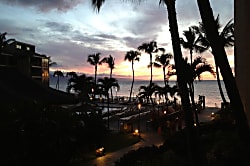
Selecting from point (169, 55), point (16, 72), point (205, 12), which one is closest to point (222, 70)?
point (205, 12)

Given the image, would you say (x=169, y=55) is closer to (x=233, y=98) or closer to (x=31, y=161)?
(x=31, y=161)

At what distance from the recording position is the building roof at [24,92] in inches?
525

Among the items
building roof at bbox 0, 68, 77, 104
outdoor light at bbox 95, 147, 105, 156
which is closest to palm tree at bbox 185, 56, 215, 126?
outdoor light at bbox 95, 147, 105, 156

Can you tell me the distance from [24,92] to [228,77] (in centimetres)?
1212

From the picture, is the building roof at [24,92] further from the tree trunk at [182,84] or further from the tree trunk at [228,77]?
the tree trunk at [228,77]

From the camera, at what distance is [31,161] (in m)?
10.9

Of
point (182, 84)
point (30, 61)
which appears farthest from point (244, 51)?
point (30, 61)

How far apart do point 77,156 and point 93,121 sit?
8.12 feet

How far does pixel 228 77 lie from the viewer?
487 cm

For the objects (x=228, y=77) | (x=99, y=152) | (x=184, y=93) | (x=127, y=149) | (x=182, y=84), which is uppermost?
(x=228, y=77)

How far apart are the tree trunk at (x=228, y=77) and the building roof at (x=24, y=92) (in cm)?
919

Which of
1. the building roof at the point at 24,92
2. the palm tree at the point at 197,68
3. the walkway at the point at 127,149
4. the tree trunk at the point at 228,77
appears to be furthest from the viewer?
the palm tree at the point at 197,68

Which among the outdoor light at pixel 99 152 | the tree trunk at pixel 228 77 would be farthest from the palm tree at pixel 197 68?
the tree trunk at pixel 228 77

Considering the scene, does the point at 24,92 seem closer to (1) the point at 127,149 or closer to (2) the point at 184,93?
(1) the point at 127,149
